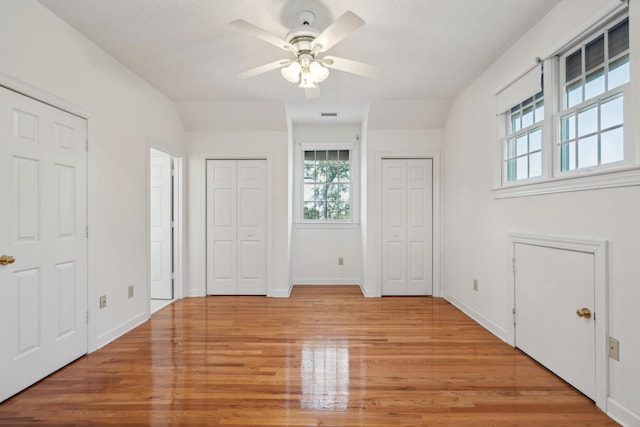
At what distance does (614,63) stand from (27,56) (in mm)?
3670

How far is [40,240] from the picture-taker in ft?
7.25

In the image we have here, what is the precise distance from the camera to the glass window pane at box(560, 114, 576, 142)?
2.19 metres

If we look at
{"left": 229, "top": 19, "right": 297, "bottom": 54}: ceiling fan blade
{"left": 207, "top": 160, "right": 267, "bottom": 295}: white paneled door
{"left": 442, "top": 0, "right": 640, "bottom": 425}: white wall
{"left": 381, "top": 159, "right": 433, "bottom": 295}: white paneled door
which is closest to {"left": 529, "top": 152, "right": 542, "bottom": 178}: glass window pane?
{"left": 442, "top": 0, "right": 640, "bottom": 425}: white wall

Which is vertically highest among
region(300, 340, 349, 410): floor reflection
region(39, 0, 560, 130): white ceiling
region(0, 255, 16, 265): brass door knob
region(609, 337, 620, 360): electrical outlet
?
region(39, 0, 560, 130): white ceiling

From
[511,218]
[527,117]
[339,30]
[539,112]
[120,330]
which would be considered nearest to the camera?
[339,30]

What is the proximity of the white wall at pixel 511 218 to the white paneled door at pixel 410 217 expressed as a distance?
0.85ft

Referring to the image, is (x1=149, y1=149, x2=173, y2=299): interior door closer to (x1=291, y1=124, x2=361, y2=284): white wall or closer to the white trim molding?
(x1=291, y1=124, x2=361, y2=284): white wall

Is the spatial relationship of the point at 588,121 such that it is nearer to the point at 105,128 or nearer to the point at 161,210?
the point at 105,128

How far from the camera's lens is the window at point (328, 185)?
532 centimetres

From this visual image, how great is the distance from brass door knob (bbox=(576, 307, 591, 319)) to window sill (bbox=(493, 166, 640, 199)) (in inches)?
29.8

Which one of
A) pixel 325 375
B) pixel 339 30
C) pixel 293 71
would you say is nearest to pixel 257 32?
pixel 293 71

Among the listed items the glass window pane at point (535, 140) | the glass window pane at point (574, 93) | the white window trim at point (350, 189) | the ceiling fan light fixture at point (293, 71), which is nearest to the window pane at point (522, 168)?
the glass window pane at point (535, 140)

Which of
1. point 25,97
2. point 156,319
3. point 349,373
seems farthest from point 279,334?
point 25,97

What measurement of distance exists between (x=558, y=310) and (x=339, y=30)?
2416mm
